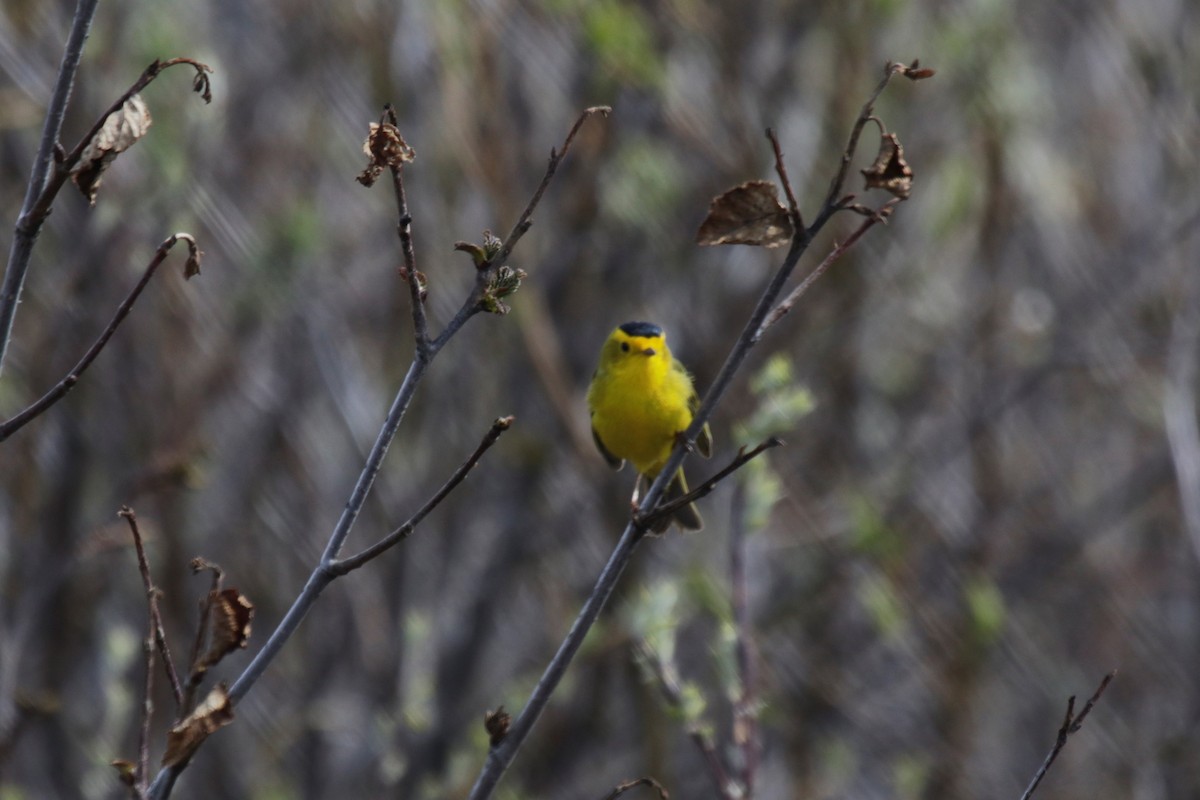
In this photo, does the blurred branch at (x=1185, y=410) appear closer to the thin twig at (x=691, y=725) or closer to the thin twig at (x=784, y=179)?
the thin twig at (x=691, y=725)

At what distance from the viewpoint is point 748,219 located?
2.10m

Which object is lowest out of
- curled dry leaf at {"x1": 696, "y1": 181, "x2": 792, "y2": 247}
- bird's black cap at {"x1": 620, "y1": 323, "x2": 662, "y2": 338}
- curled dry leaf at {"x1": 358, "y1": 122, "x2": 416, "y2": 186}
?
curled dry leaf at {"x1": 696, "y1": 181, "x2": 792, "y2": 247}

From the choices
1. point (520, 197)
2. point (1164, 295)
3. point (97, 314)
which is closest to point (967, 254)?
point (1164, 295)

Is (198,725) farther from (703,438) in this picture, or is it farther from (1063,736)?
(703,438)

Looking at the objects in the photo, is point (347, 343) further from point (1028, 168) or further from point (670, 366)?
point (1028, 168)

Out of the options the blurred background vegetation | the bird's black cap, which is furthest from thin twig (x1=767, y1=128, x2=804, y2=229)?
the blurred background vegetation

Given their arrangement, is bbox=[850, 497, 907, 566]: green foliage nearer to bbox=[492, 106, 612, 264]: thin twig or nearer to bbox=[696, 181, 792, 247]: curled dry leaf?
bbox=[696, 181, 792, 247]: curled dry leaf

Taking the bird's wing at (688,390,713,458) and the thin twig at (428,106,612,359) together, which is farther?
the bird's wing at (688,390,713,458)

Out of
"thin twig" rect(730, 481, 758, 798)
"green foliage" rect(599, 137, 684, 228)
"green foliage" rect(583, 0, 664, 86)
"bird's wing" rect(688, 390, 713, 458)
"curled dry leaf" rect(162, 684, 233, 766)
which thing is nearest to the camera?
"curled dry leaf" rect(162, 684, 233, 766)

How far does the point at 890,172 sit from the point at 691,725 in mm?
1383

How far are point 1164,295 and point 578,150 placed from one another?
11.2 ft

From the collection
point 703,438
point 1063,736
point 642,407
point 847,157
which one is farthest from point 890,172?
point 703,438

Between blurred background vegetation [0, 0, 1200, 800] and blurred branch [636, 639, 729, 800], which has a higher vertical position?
blurred background vegetation [0, 0, 1200, 800]

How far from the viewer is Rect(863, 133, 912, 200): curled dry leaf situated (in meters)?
2.01
